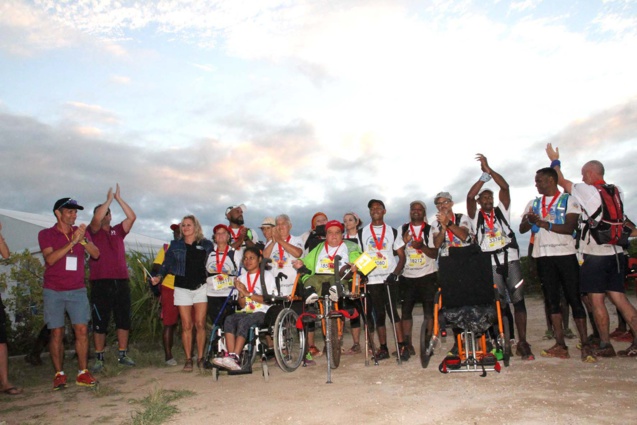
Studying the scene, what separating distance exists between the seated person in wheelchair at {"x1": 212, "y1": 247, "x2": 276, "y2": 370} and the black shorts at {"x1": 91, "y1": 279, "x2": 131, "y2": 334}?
6.23 ft

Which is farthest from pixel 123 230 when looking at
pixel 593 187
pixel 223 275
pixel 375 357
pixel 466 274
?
pixel 593 187

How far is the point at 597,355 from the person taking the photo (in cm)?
666

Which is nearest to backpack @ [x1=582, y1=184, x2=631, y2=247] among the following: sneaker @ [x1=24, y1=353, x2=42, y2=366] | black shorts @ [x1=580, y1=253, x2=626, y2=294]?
black shorts @ [x1=580, y1=253, x2=626, y2=294]

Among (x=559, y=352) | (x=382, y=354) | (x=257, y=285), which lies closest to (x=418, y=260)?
(x=382, y=354)

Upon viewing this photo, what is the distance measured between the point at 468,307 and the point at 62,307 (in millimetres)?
4741

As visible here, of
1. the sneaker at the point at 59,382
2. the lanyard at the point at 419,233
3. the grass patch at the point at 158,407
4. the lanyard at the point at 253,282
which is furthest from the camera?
the lanyard at the point at 419,233

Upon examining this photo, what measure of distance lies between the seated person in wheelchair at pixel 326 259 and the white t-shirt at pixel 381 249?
343 mm

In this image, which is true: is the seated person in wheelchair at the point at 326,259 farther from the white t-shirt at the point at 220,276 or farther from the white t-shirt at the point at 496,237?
the white t-shirt at the point at 496,237

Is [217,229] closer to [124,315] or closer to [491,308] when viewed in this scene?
[124,315]

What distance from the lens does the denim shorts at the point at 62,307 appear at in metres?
6.77

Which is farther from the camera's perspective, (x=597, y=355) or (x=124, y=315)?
(x=124, y=315)

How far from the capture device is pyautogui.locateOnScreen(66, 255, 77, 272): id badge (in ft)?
22.5

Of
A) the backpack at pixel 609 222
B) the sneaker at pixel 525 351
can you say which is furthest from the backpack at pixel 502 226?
the sneaker at pixel 525 351

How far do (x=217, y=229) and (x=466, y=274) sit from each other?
3.37 m
